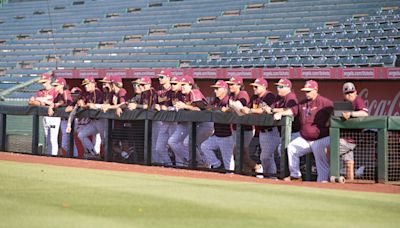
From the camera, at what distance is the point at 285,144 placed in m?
10.9

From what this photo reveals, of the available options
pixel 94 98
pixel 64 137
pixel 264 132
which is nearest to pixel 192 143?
pixel 264 132

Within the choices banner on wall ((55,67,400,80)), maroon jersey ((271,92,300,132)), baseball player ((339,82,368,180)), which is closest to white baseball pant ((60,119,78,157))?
banner on wall ((55,67,400,80))

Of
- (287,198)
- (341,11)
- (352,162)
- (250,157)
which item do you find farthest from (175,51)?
(287,198)

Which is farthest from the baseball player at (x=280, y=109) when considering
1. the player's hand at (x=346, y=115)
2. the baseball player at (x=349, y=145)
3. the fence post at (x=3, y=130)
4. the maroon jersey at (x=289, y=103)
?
the fence post at (x=3, y=130)

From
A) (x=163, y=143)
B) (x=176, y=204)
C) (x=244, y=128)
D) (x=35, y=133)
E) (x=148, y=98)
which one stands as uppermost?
(x=148, y=98)

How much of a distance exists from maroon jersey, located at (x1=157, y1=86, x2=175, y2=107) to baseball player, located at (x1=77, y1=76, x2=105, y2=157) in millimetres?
1178

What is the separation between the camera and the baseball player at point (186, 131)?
1243 centimetres

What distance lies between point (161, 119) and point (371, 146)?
150 inches

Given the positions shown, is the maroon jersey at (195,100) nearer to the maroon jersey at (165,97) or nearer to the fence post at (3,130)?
the maroon jersey at (165,97)

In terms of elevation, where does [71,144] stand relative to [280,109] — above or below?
below

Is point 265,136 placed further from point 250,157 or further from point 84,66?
point 84,66

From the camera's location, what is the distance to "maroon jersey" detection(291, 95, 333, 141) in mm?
10734

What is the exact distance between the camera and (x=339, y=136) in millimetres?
10500

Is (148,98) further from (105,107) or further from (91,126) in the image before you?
(91,126)
